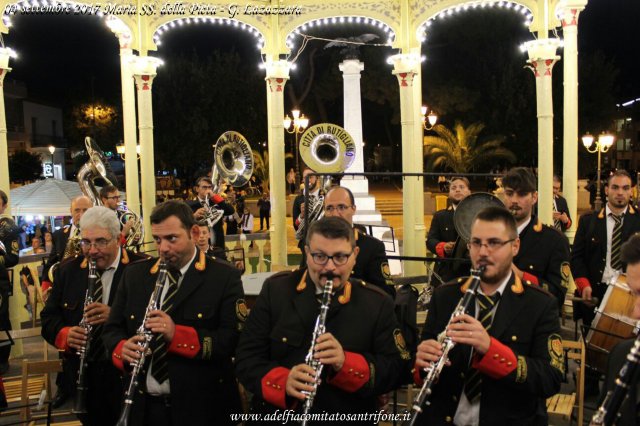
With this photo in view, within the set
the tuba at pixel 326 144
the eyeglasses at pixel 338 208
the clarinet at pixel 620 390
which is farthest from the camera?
the tuba at pixel 326 144

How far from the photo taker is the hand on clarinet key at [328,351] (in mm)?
2988

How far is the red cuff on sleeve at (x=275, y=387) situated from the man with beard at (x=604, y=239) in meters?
4.07

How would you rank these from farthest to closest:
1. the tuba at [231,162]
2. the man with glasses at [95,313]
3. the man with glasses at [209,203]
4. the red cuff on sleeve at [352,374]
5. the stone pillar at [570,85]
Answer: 1. the stone pillar at [570,85]
2. the tuba at [231,162]
3. the man with glasses at [209,203]
4. the man with glasses at [95,313]
5. the red cuff on sleeve at [352,374]

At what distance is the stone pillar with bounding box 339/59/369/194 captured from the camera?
17.6 metres

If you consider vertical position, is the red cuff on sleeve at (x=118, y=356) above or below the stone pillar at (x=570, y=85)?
below

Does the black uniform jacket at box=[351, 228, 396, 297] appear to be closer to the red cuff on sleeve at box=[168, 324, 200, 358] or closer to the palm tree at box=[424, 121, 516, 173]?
the red cuff on sleeve at box=[168, 324, 200, 358]

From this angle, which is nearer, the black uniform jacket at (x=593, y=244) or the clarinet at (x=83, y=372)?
the clarinet at (x=83, y=372)

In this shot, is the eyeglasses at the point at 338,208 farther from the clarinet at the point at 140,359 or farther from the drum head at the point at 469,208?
the clarinet at the point at 140,359

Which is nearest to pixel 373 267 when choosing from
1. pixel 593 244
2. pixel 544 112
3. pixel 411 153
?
pixel 593 244

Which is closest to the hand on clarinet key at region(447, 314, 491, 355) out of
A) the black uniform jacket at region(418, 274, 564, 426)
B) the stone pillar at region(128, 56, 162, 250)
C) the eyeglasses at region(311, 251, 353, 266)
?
the black uniform jacket at region(418, 274, 564, 426)

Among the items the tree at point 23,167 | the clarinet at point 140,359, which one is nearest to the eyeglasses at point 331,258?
the clarinet at point 140,359

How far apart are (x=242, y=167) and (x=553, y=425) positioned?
252 inches

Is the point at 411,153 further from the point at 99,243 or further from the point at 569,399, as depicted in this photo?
the point at 99,243

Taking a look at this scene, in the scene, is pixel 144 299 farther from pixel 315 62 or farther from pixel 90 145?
pixel 315 62
